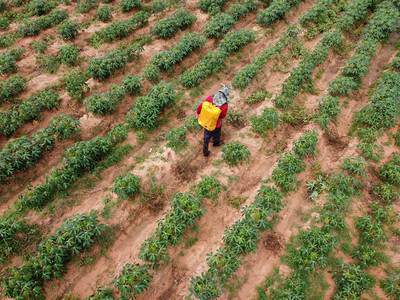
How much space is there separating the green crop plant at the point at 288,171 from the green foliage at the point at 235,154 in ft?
3.13

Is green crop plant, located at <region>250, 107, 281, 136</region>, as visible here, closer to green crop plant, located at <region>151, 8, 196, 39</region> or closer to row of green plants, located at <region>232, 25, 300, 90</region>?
row of green plants, located at <region>232, 25, 300, 90</region>

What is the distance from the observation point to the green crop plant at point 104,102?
826cm

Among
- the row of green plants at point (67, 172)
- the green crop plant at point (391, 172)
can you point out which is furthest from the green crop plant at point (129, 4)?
the green crop plant at point (391, 172)

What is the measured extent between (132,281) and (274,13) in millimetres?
12258

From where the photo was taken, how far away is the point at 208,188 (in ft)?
21.0

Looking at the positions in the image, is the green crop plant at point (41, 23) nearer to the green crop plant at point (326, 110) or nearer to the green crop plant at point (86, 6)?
the green crop plant at point (86, 6)

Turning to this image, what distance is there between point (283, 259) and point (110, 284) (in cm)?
412

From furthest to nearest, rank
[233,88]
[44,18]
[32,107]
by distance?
1. [44,18]
2. [233,88]
3. [32,107]

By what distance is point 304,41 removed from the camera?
36.8 ft

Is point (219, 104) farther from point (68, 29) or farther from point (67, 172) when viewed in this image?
point (68, 29)

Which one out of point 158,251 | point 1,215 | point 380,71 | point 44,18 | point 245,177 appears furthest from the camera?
point 44,18

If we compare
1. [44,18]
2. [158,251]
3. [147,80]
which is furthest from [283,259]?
[44,18]

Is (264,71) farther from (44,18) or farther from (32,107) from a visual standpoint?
(44,18)

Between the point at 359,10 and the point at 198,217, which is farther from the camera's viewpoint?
the point at 359,10
